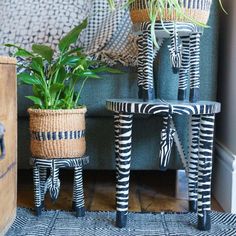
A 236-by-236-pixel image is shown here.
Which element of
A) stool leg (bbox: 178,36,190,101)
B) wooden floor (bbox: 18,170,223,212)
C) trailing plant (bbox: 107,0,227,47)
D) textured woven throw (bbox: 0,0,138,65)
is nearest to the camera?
trailing plant (bbox: 107,0,227,47)

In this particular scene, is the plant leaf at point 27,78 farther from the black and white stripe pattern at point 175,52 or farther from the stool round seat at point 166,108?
the black and white stripe pattern at point 175,52

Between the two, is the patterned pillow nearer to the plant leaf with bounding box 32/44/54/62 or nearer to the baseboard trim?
the plant leaf with bounding box 32/44/54/62

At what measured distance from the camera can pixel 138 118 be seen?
1.32 metres

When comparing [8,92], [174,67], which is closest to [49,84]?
[8,92]

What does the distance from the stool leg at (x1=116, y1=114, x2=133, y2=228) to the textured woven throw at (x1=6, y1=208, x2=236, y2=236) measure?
0.13 ft

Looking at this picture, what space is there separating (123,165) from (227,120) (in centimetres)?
49

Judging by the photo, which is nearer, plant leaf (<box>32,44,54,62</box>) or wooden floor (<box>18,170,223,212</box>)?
plant leaf (<box>32,44,54,62</box>)

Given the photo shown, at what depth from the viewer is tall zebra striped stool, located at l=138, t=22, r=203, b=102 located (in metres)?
1.02

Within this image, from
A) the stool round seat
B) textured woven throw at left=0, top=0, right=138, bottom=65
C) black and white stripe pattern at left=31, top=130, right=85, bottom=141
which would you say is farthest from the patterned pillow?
the stool round seat

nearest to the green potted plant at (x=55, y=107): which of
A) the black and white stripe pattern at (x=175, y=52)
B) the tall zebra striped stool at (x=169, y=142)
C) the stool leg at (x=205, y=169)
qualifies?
the tall zebra striped stool at (x=169, y=142)

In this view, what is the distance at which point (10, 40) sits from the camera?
4.99 feet

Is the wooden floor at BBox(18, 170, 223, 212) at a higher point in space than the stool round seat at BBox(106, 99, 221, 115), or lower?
lower

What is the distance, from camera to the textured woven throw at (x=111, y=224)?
1022mm

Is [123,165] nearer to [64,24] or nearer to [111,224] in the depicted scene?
[111,224]
